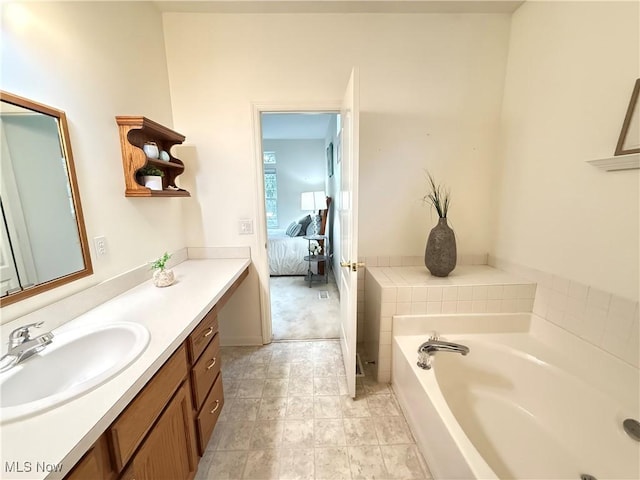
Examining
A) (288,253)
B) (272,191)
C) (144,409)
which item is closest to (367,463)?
(144,409)

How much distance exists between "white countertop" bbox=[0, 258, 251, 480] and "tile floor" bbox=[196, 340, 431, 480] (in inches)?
32.6

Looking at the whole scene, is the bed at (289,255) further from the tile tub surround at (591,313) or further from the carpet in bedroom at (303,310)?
the tile tub surround at (591,313)

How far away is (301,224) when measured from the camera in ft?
15.9

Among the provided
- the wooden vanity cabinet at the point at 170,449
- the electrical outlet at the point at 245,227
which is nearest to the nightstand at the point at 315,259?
the electrical outlet at the point at 245,227

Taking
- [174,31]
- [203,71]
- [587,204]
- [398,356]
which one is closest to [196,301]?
[398,356]

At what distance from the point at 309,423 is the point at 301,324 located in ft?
3.80

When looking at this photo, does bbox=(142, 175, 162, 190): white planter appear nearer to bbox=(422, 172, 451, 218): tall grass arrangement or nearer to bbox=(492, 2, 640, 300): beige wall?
bbox=(422, 172, 451, 218): tall grass arrangement

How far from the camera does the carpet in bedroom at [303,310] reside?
251 centimetres

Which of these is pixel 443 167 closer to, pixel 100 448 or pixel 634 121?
pixel 634 121

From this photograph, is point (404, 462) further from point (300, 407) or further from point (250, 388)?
point (250, 388)

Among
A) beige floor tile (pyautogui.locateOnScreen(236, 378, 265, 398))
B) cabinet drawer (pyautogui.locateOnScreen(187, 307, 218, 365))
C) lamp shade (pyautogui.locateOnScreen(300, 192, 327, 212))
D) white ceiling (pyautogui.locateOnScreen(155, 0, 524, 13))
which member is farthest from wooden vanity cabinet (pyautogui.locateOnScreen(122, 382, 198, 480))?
lamp shade (pyautogui.locateOnScreen(300, 192, 327, 212))

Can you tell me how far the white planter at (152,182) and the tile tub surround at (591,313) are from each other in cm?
254

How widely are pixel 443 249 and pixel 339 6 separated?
188 cm

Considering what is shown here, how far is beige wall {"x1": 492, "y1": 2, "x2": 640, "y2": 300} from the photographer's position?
1.20 meters
